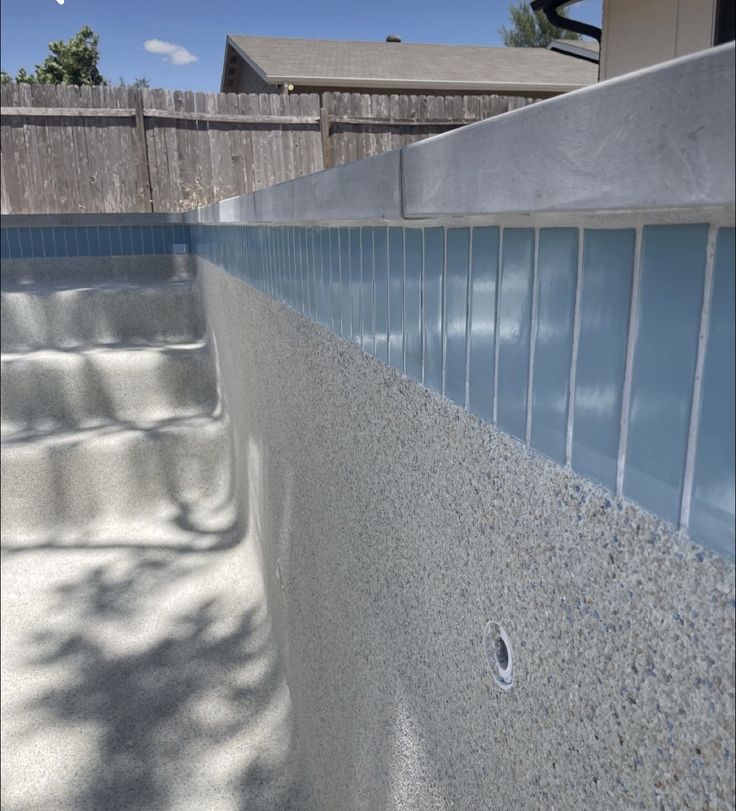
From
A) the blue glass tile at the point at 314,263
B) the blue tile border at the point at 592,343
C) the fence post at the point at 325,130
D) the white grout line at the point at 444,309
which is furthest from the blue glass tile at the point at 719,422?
the fence post at the point at 325,130

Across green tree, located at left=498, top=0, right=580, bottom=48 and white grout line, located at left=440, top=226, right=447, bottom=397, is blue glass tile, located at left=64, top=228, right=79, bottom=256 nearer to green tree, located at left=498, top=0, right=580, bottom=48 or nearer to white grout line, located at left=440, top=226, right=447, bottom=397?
white grout line, located at left=440, top=226, right=447, bottom=397

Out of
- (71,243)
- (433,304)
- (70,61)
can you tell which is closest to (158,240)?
(71,243)

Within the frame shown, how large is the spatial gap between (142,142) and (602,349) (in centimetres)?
984

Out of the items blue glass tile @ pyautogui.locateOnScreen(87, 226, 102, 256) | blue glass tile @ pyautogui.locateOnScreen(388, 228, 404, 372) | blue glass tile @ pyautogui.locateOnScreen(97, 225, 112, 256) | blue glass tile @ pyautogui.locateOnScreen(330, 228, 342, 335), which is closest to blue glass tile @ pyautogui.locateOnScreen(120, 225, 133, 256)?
blue glass tile @ pyautogui.locateOnScreen(97, 225, 112, 256)

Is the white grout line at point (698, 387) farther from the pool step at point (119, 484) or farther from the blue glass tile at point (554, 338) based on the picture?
the pool step at point (119, 484)

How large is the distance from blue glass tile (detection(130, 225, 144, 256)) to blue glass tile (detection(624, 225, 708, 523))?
708cm

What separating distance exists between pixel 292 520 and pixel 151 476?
2.69 metres

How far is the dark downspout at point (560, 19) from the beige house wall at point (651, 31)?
338 mm

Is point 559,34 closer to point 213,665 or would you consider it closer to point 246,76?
point 246,76

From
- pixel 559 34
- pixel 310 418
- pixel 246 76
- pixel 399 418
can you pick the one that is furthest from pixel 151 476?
pixel 559 34

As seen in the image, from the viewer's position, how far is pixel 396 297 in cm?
140

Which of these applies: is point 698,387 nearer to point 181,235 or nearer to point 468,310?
point 468,310

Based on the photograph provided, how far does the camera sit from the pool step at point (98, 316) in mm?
6066

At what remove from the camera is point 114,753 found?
310cm
